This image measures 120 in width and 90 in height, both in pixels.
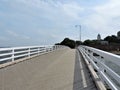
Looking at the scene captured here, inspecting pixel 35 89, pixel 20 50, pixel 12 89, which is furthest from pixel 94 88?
pixel 20 50

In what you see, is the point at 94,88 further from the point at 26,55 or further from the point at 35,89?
the point at 26,55

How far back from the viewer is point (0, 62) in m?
16.3

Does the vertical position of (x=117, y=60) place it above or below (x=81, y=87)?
above

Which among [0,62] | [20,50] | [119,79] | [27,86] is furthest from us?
[20,50]

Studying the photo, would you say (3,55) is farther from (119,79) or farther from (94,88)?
(119,79)

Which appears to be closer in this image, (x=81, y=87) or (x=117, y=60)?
(x=117, y=60)

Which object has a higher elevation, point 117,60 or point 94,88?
point 117,60

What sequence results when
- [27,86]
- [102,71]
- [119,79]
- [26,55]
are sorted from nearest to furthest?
[119,79]
[102,71]
[27,86]
[26,55]

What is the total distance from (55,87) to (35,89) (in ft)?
2.25

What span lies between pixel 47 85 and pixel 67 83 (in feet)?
2.53

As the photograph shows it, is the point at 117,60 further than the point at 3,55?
No

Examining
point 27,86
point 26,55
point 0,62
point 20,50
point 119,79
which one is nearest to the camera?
point 119,79

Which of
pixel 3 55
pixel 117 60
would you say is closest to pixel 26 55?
pixel 3 55

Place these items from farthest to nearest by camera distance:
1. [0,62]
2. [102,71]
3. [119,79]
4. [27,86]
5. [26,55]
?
[26,55]
[0,62]
[27,86]
[102,71]
[119,79]
